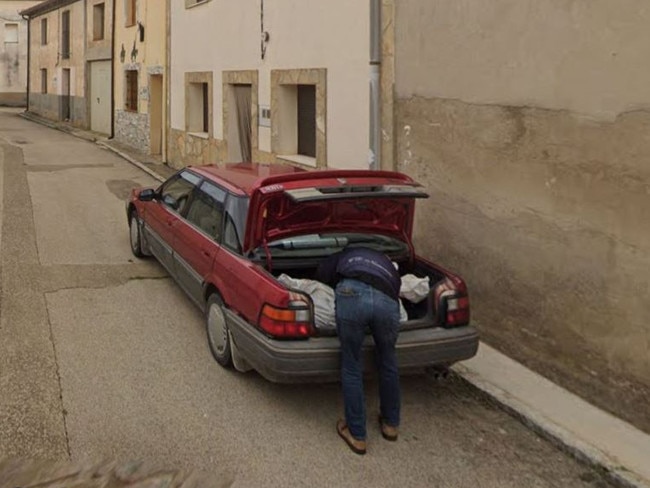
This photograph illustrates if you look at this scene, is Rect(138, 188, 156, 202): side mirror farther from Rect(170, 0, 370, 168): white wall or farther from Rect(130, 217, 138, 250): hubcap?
Rect(170, 0, 370, 168): white wall

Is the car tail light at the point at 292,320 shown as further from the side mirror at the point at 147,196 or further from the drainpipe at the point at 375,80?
the side mirror at the point at 147,196

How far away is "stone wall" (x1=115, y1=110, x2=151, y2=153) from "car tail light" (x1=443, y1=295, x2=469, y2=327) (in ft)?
52.0

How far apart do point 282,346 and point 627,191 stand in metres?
2.61

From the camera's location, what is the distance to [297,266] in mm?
5281

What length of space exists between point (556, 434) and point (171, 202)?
4745 millimetres

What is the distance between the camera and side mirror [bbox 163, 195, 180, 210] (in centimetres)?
727

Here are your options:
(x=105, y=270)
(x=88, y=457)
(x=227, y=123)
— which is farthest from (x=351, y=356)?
(x=227, y=123)

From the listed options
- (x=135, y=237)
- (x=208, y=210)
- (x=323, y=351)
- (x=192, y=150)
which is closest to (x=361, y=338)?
(x=323, y=351)

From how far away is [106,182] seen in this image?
1522cm

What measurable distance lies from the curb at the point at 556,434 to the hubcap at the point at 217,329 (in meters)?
1.94

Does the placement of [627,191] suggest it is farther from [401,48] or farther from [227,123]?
[227,123]

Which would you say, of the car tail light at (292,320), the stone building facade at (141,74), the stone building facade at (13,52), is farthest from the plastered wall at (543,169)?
the stone building facade at (13,52)

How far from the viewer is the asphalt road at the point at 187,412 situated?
4.16 meters

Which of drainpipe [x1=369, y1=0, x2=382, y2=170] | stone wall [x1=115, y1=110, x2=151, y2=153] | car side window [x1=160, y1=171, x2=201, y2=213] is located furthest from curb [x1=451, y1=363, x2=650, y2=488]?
stone wall [x1=115, y1=110, x2=151, y2=153]
